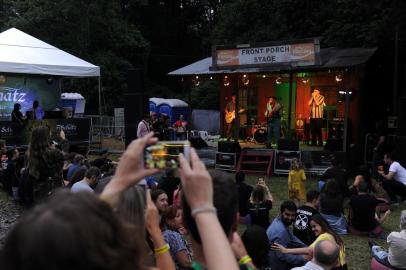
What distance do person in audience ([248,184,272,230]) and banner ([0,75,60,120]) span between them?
13272 millimetres

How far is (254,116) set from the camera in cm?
2117

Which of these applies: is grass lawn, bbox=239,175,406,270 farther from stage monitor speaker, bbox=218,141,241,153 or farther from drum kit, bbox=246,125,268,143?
drum kit, bbox=246,125,268,143

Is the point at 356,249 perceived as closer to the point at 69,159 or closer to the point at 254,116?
the point at 69,159

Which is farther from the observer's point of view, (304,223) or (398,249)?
(304,223)

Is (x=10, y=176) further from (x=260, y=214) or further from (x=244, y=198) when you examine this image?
(x=260, y=214)

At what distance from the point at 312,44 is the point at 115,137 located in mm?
13817

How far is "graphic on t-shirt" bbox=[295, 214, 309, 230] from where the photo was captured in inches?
244

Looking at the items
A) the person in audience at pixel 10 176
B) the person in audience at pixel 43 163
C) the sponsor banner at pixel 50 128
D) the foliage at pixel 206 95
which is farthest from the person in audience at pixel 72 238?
the foliage at pixel 206 95

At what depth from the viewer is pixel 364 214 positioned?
25.9ft

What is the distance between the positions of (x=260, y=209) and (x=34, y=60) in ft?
37.7

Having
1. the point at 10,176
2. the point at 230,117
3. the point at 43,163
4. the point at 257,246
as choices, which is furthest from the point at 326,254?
the point at 230,117

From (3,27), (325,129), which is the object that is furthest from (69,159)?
(3,27)

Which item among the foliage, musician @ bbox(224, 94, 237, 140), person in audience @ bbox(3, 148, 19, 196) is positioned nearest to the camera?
person in audience @ bbox(3, 148, 19, 196)

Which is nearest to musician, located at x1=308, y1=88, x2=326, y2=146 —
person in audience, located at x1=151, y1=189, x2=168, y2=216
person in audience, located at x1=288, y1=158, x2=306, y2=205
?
person in audience, located at x1=288, y1=158, x2=306, y2=205
